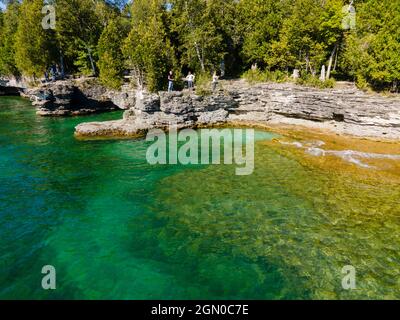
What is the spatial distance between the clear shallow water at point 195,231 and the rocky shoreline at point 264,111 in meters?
9.80

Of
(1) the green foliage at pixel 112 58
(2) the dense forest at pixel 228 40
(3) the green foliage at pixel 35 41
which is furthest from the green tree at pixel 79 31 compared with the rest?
(1) the green foliage at pixel 112 58

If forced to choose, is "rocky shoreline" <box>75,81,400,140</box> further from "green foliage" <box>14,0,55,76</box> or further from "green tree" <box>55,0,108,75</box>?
"green foliage" <box>14,0,55,76</box>

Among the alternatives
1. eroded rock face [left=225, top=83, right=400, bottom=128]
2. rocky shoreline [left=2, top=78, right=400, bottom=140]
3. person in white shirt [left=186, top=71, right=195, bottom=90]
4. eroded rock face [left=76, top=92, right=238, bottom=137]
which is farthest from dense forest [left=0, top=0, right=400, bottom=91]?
eroded rock face [left=76, top=92, right=238, bottom=137]

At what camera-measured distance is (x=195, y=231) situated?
16.1 m

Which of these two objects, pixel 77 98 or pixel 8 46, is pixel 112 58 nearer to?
pixel 77 98

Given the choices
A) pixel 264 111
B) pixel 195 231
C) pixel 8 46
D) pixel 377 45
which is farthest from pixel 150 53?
pixel 8 46

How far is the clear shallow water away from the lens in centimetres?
1259

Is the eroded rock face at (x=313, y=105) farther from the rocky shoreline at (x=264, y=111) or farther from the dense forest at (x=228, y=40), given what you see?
the dense forest at (x=228, y=40)

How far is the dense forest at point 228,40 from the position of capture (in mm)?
32719

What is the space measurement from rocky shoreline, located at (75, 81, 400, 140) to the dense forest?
158 inches

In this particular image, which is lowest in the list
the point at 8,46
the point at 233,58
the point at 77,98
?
the point at 77,98

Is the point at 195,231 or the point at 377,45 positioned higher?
the point at 377,45

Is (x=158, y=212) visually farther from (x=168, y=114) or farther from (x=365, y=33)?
(x=365, y=33)

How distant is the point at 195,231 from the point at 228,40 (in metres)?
37.5
